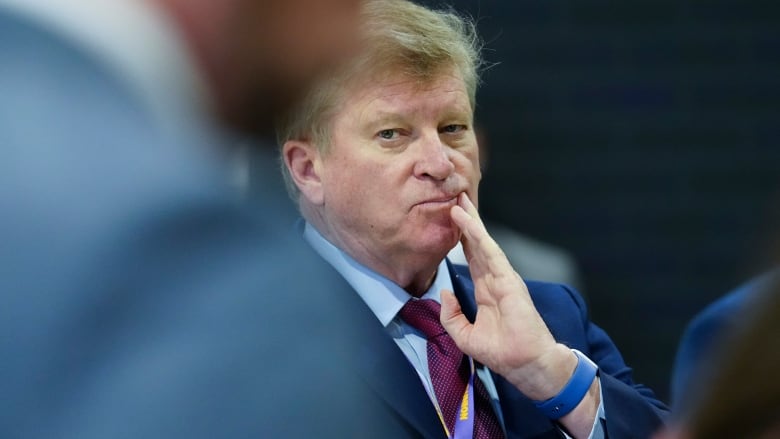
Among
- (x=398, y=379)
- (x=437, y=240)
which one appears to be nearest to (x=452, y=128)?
(x=437, y=240)

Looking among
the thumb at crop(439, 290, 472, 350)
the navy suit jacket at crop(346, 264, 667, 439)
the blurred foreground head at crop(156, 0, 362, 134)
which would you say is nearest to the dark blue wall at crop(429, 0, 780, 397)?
the navy suit jacket at crop(346, 264, 667, 439)

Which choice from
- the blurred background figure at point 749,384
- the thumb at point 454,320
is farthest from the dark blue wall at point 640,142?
the blurred background figure at point 749,384

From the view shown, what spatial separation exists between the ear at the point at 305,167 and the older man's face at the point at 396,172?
32 mm

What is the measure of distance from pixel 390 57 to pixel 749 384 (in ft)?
5.76

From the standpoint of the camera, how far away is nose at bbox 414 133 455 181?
259 cm

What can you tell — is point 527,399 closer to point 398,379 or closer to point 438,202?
point 398,379

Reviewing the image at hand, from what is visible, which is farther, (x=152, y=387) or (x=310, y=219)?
(x=310, y=219)

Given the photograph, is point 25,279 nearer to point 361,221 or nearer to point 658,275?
point 361,221

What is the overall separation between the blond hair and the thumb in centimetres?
42

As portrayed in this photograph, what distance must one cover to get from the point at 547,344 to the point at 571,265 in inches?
103

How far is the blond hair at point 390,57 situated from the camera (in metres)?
→ 2.62

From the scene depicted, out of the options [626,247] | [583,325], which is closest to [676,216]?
[626,247]

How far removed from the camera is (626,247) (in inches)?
207

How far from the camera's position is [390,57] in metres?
2.62
